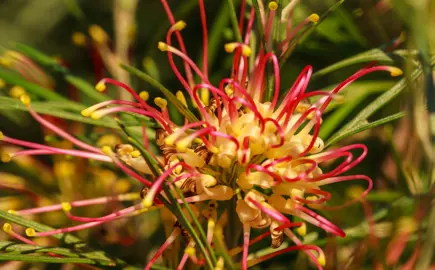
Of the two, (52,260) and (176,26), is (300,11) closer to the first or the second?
(176,26)

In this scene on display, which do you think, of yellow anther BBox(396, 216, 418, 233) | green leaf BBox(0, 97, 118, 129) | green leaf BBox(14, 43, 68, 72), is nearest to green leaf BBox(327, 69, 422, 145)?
yellow anther BBox(396, 216, 418, 233)

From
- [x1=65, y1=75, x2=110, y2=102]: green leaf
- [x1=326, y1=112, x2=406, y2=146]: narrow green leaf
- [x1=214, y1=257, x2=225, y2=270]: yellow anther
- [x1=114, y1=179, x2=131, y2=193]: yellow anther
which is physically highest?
[x1=65, y1=75, x2=110, y2=102]: green leaf

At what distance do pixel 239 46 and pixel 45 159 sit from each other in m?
0.62

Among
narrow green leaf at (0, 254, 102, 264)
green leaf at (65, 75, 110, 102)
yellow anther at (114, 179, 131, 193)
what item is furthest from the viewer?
yellow anther at (114, 179, 131, 193)

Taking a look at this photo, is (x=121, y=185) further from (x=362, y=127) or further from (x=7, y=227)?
(x=362, y=127)

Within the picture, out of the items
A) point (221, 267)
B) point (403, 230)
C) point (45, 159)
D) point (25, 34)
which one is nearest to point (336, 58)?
point (403, 230)

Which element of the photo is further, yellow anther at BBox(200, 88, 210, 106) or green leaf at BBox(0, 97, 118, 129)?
yellow anther at BBox(200, 88, 210, 106)

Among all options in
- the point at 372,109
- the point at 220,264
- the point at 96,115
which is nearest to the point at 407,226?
the point at 372,109

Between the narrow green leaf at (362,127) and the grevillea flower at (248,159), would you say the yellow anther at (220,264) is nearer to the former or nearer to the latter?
the grevillea flower at (248,159)

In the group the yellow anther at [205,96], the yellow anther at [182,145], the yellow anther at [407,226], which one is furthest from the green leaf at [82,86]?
the yellow anther at [407,226]

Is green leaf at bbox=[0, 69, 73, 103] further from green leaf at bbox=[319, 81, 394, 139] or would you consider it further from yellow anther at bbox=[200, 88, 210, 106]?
green leaf at bbox=[319, 81, 394, 139]

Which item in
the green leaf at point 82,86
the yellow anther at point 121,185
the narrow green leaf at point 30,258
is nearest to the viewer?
the narrow green leaf at point 30,258

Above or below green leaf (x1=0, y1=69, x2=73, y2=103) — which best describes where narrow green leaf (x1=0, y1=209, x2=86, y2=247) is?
below

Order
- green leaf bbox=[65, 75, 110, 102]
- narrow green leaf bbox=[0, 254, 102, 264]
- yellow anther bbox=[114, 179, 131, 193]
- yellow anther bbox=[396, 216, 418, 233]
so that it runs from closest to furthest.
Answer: narrow green leaf bbox=[0, 254, 102, 264] < yellow anther bbox=[396, 216, 418, 233] < green leaf bbox=[65, 75, 110, 102] < yellow anther bbox=[114, 179, 131, 193]
